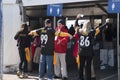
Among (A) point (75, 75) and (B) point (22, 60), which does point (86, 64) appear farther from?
(A) point (75, 75)

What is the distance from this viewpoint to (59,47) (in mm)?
11414

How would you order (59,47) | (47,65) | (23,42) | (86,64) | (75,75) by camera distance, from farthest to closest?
(75,75) → (23,42) → (59,47) → (47,65) → (86,64)

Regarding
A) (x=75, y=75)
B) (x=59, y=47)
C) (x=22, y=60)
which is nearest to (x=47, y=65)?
(x=59, y=47)

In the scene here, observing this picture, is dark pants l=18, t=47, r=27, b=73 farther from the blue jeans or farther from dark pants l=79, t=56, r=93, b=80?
dark pants l=79, t=56, r=93, b=80

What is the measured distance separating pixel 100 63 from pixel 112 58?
673 mm

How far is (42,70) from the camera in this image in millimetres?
11070

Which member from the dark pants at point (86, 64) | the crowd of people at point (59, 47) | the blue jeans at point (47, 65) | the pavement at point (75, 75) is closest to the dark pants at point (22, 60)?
the crowd of people at point (59, 47)

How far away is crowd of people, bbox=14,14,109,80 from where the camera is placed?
10.5 metres

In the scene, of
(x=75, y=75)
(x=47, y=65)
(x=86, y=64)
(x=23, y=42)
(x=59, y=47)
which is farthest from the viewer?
(x=75, y=75)

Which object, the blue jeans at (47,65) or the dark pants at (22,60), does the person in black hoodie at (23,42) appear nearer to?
the dark pants at (22,60)

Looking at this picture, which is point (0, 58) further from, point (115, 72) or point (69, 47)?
point (115, 72)

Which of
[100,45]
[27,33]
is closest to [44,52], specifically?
[27,33]

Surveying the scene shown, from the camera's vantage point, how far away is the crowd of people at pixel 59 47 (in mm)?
10539

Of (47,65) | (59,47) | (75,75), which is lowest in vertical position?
(75,75)
